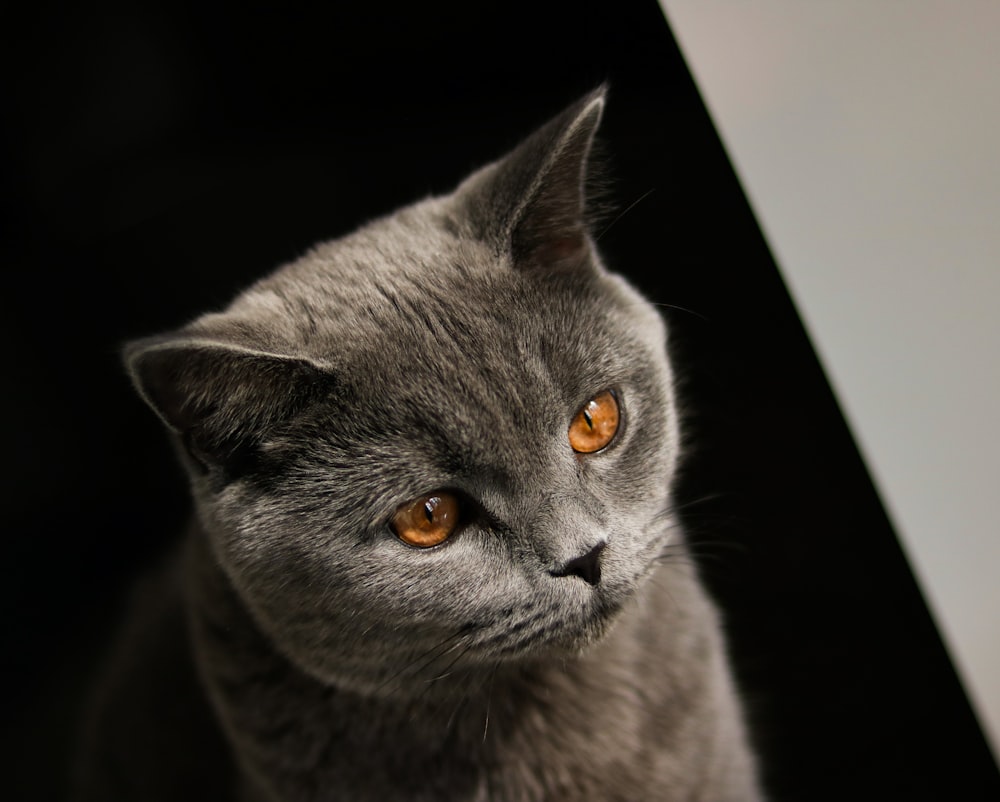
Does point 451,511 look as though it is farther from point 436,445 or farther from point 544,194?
point 544,194

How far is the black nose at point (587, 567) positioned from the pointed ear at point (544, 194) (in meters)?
0.33

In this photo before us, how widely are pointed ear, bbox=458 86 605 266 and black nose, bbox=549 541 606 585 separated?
331 mm

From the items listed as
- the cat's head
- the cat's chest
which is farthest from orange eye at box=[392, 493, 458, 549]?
the cat's chest

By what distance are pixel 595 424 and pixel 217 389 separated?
1.27ft

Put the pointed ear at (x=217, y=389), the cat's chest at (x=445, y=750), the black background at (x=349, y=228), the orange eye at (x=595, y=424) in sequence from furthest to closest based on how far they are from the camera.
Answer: the black background at (x=349, y=228), the cat's chest at (x=445, y=750), the orange eye at (x=595, y=424), the pointed ear at (x=217, y=389)

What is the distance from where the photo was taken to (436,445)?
36.4 inches

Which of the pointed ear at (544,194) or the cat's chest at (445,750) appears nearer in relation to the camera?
the pointed ear at (544,194)

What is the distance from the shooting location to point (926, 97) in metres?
1.10

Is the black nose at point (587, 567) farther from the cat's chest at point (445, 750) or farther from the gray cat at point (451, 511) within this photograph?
the cat's chest at point (445, 750)

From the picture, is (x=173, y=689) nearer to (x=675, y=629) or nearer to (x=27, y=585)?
(x=27, y=585)

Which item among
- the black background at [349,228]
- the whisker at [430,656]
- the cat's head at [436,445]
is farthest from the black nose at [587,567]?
the black background at [349,228]

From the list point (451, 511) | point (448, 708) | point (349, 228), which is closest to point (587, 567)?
point (451, 511)

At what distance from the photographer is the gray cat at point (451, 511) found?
91 cm

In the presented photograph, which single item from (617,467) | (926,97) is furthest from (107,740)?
(926,97)
